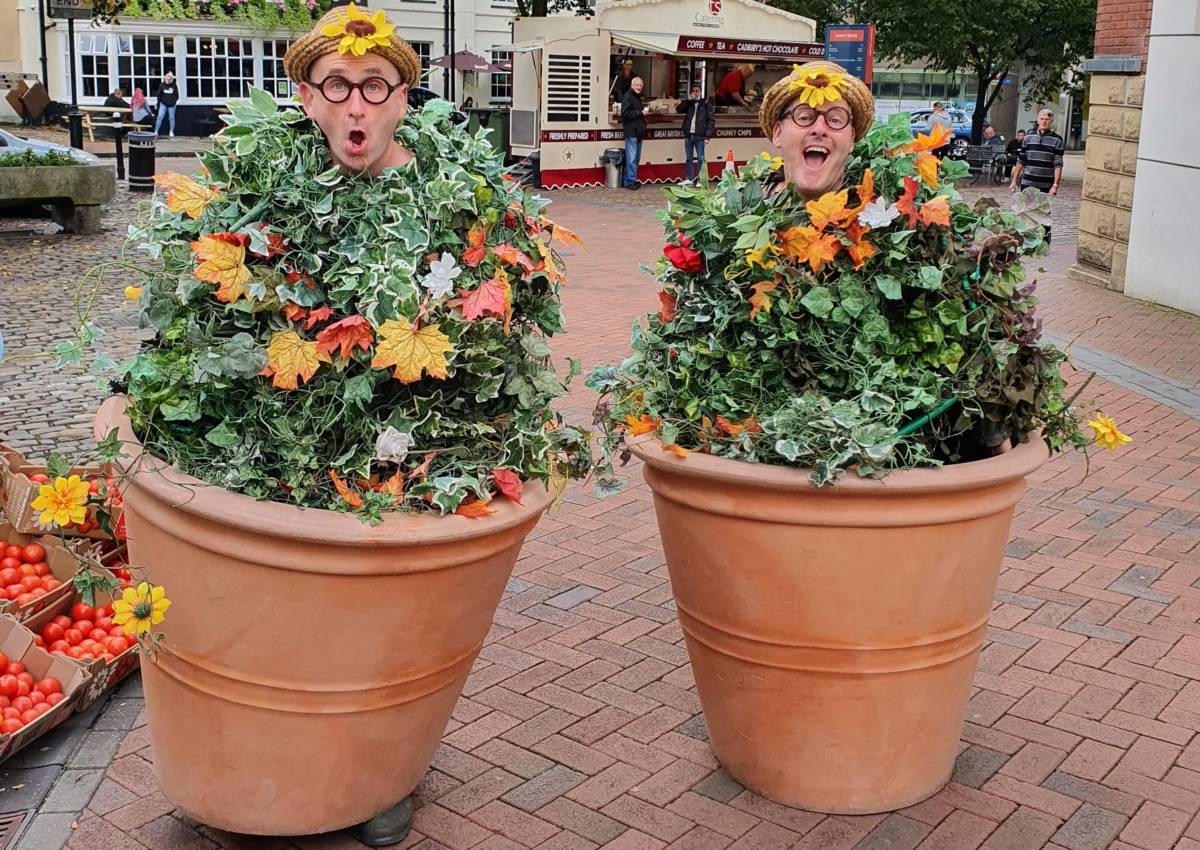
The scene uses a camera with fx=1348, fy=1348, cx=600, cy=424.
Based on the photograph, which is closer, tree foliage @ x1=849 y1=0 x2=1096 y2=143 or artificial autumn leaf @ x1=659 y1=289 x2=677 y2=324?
artificial autumn leaf @ x1=659 y1=289 x2=677 y2=324

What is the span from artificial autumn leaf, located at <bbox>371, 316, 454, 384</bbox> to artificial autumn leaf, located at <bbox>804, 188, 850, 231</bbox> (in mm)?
952

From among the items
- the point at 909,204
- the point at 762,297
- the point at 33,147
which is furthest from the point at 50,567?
the point at 33,147

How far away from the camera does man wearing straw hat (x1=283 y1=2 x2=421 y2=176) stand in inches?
118

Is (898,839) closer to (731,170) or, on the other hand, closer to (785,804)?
(785,804)

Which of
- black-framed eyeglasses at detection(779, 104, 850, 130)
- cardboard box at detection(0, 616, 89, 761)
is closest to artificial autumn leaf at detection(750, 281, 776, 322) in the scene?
black-framed eyeglasses at detection(779, 104, 850, 130)

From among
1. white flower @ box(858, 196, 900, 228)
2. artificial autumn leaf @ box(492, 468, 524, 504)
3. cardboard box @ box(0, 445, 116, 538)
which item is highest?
white flower @ box(858, 196, 900, 228)

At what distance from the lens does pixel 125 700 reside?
3.99 m

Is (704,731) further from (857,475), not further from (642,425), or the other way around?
(857,475)

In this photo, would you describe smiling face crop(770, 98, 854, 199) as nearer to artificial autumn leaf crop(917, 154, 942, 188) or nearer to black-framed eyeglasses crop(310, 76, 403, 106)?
artificial autumn leaf crop(917, 154, 942, 188)

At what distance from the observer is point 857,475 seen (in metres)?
3.05

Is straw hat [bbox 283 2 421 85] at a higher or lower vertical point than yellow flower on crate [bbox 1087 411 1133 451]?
higher

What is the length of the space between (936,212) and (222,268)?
1630 millimetres

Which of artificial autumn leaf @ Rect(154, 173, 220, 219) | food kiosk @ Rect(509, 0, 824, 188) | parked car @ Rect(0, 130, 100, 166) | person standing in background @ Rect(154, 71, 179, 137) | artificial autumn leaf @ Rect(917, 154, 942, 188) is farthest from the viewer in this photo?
person standing in background @ Rect(154, 71, 179, 137)

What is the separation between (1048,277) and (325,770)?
37.7 ft
